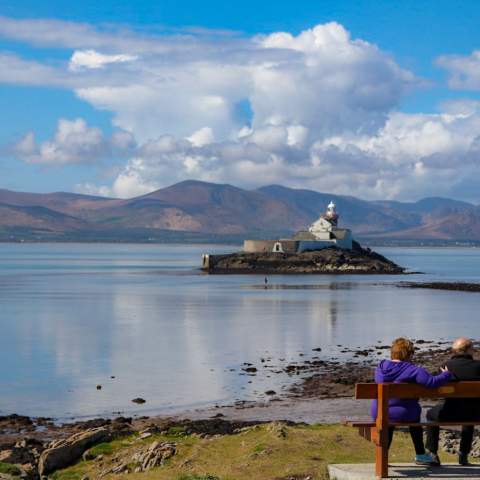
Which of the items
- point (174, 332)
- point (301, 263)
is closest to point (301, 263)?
point (301, 263)

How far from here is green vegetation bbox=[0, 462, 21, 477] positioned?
13635mm

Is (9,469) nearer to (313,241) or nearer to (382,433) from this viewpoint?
(382,433)

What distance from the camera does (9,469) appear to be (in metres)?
13.9

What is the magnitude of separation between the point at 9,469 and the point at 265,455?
174 inches

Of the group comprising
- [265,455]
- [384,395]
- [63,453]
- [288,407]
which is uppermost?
[384,395]

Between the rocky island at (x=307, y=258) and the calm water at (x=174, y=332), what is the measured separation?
104 ft

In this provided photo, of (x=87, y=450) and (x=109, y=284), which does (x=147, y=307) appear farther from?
(x=87, y=450)

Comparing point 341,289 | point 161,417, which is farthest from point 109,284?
point 161,417

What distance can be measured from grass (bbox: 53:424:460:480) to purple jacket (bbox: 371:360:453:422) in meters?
1.37

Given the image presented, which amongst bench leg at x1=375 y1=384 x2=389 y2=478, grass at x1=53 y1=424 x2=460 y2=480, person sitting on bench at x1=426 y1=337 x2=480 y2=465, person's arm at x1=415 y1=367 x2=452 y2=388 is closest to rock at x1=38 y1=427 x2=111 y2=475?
grass at x1=53 y1=424 x2=460 y2=480

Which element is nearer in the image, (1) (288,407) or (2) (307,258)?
(1) (288,407)

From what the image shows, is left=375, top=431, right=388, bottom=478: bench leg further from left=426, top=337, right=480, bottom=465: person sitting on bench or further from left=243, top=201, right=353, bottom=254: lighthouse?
left=243, top=201, right=353, bottom=254: lighthouse

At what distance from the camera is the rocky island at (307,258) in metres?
119

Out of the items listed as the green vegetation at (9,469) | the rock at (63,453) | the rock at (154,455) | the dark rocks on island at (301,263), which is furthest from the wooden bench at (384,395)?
the dark rocks on island at (301,263)
